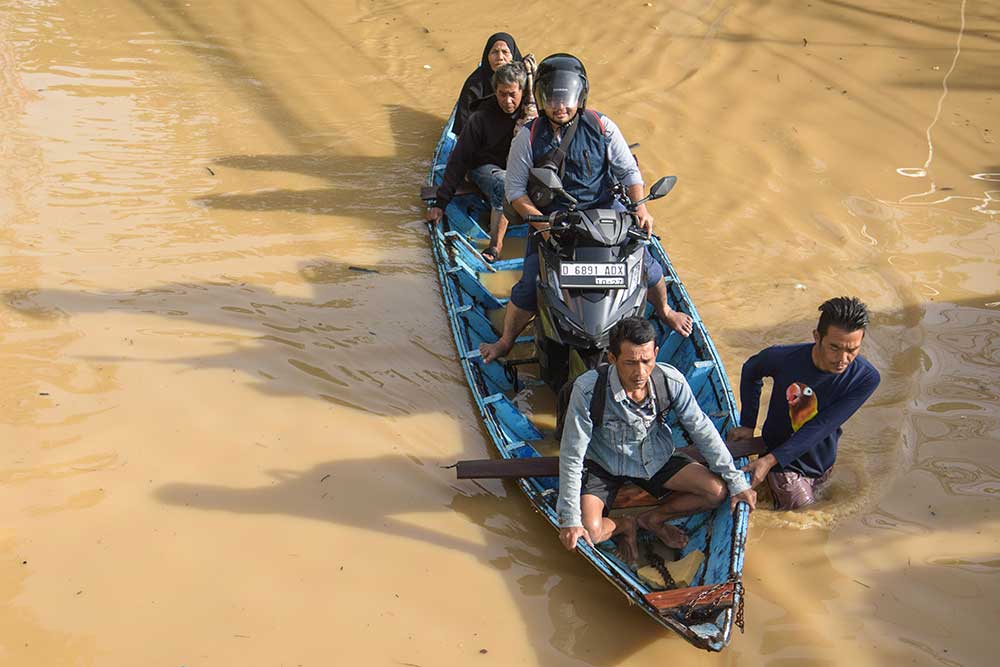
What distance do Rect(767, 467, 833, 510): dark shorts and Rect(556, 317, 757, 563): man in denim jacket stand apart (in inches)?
25.2

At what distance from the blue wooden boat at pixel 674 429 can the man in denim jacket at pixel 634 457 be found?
11 centimetres

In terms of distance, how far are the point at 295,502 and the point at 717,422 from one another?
8.42ft

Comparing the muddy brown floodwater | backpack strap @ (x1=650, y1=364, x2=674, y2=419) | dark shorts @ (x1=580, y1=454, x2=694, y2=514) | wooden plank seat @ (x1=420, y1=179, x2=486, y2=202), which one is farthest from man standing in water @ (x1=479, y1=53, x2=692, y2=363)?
wooden plank seat @ (x1=420, y1=179, x2=486, y2=202)

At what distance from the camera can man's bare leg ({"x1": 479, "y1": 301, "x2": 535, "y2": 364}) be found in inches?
261

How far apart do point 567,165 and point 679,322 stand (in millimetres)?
1282

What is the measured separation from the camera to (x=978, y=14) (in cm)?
1215

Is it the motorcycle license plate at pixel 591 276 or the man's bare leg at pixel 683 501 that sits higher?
the motorcycle license plate at pixel 591 276

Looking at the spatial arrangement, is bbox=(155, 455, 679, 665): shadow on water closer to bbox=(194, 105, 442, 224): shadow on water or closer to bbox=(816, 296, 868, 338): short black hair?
bbox=(816, 296, 868, 338): short black hair

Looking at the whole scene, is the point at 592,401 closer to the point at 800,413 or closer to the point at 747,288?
the point at 800,413

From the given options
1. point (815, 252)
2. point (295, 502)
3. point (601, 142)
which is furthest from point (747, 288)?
point (295, 502)

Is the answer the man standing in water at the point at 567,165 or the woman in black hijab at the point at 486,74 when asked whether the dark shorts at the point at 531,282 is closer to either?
the man standing in water at the point at 567,165

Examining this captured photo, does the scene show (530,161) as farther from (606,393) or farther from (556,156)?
(606,393)

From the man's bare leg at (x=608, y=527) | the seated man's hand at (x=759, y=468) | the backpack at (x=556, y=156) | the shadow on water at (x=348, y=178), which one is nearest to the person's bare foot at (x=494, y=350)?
the backpack at (x=556, y=156)

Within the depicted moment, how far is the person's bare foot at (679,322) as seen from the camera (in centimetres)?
661
